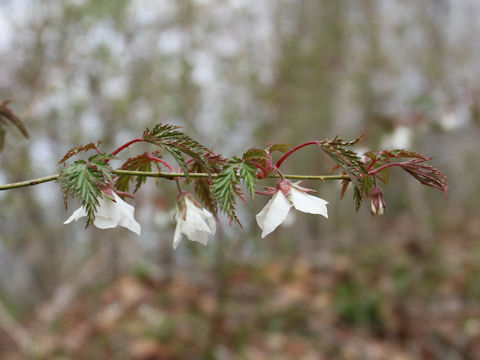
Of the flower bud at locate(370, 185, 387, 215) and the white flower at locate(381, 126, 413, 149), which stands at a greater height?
the white flower at locate(381, 126, 413, 149)

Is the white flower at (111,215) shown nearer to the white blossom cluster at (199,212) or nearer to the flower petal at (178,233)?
the white blossom cluster at (199,212)

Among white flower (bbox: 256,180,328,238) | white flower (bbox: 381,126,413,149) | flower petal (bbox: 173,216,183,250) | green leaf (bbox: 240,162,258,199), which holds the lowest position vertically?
flower petal (bbox: 173,216,183,250)

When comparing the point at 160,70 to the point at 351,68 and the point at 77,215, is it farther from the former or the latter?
the point at 77,215

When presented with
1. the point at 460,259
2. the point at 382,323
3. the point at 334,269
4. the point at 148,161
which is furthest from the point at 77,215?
the point at 460,259

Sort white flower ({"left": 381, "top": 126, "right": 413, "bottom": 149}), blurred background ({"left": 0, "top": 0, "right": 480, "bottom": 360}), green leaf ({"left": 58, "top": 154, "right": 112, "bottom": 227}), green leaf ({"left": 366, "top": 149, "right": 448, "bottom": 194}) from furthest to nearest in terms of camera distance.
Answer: blurred background ({"left": 0, "top": 0, "right": 480, "bottom": 360}) < white flower ({"left": 381, "top": 126, "right": 413, "bottom": 149}) < green leaf ({"left": 366, "top": 149, "right": 448, "bottom": 194}) < green leaf ({"left": 58, "top": 154, "right": 112, "bottom": 227})

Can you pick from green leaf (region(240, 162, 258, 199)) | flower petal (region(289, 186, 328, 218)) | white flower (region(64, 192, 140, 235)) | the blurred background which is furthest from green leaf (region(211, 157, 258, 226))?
the blurred background

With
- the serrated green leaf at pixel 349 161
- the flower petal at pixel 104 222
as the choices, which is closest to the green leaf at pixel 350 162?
the serrated green leaf at pixel 349 161

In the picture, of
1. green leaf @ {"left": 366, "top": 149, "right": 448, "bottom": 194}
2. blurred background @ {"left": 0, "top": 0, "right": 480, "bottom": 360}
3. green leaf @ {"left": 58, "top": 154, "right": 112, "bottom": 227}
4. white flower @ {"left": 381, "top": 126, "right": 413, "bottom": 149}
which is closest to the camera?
green leaf @ {"left": 58, "top": 154, "right": 112, "bottom": 227}

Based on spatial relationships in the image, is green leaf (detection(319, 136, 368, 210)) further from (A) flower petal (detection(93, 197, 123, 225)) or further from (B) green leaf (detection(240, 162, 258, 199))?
(A) flower petal (detection(93, 197, 123, 225))
